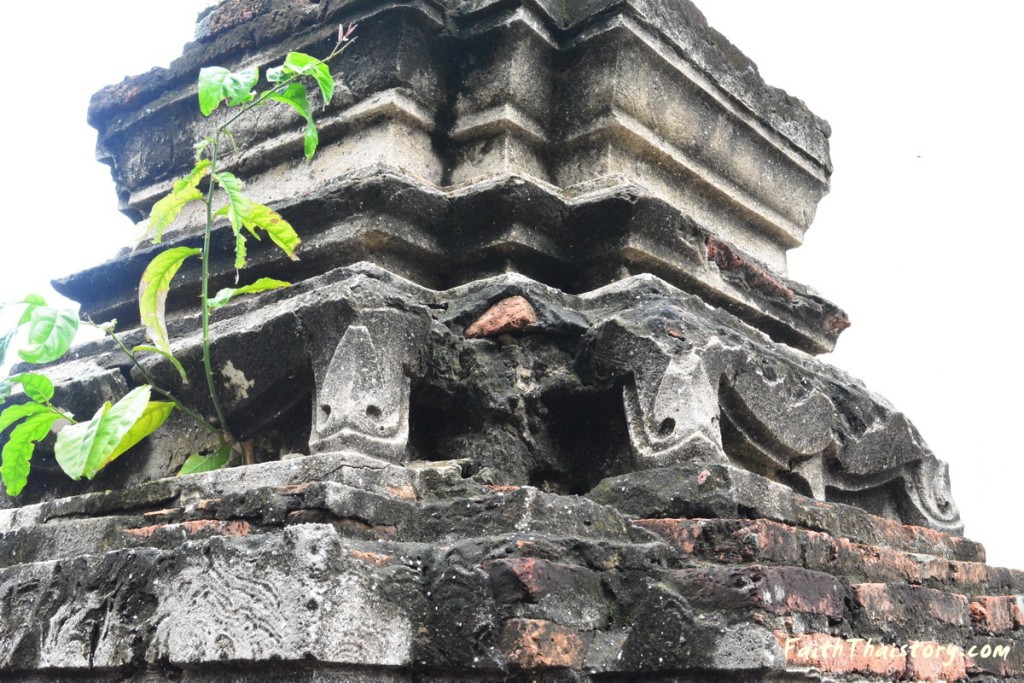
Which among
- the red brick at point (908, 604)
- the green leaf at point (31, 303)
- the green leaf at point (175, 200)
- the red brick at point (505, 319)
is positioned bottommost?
the red brick at point (908, 604)

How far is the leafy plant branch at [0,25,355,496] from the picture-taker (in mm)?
2527

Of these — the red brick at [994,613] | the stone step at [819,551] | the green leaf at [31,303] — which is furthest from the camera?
the red brick at [994,613]

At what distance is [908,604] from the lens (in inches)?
101

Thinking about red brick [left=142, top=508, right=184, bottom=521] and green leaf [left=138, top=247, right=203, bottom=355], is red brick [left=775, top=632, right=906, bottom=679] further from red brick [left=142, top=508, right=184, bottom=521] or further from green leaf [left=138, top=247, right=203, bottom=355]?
green leaf [left=138, top=247, right=203, bottom=355]

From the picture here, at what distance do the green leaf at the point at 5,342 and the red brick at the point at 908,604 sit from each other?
2.14 meters

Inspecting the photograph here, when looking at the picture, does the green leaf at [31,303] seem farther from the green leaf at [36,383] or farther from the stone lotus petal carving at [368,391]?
the stone lotus petal carving at [368,391]

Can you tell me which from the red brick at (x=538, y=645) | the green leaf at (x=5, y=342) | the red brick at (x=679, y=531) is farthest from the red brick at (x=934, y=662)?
the green leaf at (x=5, y=342)

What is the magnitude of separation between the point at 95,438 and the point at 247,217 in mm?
663

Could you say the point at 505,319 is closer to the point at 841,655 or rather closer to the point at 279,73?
the point at 279,73

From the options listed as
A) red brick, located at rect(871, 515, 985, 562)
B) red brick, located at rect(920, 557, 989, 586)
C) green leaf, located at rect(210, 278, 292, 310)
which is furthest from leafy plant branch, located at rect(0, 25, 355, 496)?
red brick, located at rect(920, 557, 989, 586)

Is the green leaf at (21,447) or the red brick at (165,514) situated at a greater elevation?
the green leaf at (21,447)

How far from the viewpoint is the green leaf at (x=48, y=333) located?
8.45ft

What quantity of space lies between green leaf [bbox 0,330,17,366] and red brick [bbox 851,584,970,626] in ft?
7.03

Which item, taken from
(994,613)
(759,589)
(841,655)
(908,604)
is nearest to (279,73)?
(759,589)
